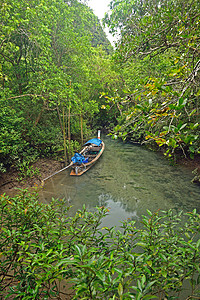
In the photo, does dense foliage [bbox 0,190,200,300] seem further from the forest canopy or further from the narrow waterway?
the narrow waterway

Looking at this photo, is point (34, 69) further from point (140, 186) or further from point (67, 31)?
point (140, 186)

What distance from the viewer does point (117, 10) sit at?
541cm

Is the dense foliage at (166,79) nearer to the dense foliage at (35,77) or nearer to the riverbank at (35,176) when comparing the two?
the dense foliage at (35,77)

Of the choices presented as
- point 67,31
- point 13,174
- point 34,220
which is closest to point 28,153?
point 13,174

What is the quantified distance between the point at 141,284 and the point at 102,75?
18580 mm

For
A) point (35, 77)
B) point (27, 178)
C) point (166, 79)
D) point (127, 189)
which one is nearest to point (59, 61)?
point (35, 77)

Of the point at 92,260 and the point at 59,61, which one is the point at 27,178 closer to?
the point at 92,260

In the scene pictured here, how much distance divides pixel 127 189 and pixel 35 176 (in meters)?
4.09

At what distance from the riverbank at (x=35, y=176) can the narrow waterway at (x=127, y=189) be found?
17.8 inches

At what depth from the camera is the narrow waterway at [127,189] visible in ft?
19.3

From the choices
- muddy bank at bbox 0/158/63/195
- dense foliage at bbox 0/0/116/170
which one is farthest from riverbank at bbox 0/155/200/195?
dense foliage at bbox 0/0/116/170

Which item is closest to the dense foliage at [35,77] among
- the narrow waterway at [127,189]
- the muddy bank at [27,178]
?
the muddy bank at [27,178]

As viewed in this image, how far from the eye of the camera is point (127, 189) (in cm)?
727

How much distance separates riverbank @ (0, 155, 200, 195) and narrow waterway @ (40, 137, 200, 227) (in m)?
0.45
